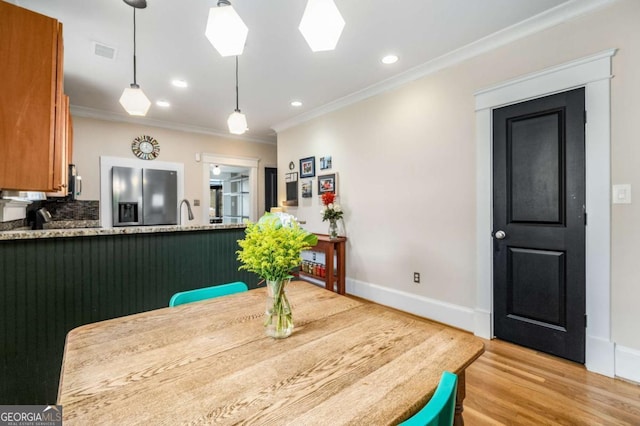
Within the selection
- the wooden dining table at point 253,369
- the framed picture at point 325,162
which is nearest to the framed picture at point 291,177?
the framed picture at point 325,162

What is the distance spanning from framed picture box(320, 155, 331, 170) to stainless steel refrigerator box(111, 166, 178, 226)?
254cm

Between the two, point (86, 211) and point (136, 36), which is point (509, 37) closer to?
point (136, 36)

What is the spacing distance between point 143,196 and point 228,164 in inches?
61.5

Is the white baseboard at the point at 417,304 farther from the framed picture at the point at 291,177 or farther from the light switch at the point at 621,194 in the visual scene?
the framed picture at the point at 291,177

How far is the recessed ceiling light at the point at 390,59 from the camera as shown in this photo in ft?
9.10

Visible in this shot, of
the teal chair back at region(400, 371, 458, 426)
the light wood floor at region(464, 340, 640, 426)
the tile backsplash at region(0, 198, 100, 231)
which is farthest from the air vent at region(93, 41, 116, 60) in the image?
the light wood floor at region(464, 340, 640, 426)

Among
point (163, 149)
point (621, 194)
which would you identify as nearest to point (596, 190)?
point (621, 194)

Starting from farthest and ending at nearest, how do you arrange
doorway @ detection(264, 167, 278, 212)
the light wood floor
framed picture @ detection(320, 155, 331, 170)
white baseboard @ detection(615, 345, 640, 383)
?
doorway @ detection(264, 167, 278, 212), framed picture @ detection(320, 155, 331, 170), white baseboard @ detection(615, 345, 640, 383), the light wood floor

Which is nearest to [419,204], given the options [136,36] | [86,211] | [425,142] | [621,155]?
[425,142]

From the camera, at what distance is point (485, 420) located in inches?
63.1

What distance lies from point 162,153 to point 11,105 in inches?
145

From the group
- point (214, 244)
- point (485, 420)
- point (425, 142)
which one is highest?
point (425, 142)

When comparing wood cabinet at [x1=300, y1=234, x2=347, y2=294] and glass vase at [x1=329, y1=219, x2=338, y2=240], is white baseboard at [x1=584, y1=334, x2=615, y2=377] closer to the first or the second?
wood cabinet at [x1=300, y1=234, x2=347, y2=294]

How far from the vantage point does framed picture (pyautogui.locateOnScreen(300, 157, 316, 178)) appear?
4363 millimetres
